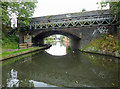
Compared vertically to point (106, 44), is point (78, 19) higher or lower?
higher

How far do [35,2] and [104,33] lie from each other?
13.9m

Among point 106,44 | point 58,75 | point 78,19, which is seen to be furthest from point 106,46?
point 58,75

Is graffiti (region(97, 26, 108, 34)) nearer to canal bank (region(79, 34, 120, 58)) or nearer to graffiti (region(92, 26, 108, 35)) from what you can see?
graffiti (region(92, 26, 108, 35))

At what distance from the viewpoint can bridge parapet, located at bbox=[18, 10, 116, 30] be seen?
1357cm

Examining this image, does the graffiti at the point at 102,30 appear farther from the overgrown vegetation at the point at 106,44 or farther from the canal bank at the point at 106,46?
the overgrown vegetation at the point at 106,44

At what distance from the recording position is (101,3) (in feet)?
37.7

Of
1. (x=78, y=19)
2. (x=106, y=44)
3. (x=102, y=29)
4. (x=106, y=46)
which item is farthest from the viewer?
(x=78, y=19)

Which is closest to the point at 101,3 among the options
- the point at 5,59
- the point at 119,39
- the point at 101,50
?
the point at 119,39

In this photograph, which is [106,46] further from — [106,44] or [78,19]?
[78,19]

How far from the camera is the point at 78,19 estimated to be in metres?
16.2

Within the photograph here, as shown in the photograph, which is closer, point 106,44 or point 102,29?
point 106,44

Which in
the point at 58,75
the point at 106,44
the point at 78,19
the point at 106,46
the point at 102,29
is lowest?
the point at 58,75

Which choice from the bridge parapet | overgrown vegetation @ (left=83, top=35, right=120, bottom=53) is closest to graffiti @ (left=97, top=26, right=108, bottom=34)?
the bridge parapet

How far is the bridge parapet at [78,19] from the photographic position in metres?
13.6
